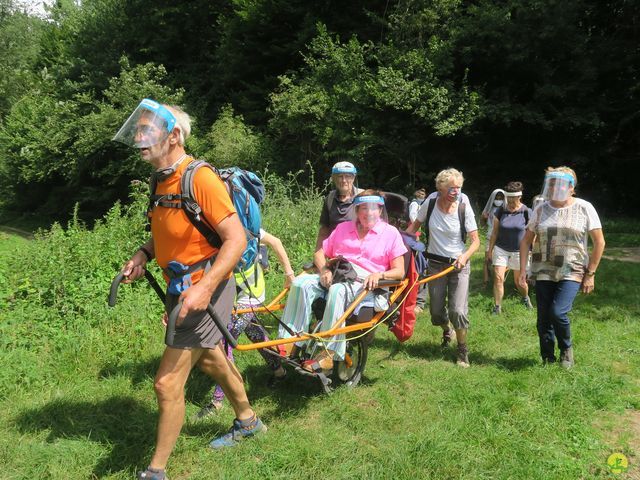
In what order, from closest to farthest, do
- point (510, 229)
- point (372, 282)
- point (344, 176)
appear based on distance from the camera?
point (372, 282) → point (344, 176) → point (510, 229)

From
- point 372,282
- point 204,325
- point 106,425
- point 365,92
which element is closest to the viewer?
point 204,325

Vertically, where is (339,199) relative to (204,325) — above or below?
above

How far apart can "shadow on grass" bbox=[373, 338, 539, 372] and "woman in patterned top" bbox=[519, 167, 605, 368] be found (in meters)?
0.46

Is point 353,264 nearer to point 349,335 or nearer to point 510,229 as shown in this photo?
point 349,335

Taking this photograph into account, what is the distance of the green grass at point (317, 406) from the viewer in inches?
133

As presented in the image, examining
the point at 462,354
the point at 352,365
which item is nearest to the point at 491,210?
the point at 462,354

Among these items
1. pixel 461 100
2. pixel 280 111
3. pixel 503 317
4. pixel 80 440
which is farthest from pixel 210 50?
pixel 80 440

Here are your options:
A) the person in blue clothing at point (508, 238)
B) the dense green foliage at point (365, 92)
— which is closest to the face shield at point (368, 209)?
the person in blue clothing at point (508, 238)

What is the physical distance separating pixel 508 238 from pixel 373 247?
3.42 meters

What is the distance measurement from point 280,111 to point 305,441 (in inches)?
672

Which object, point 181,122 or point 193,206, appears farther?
point 181,122

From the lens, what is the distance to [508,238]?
7215mm

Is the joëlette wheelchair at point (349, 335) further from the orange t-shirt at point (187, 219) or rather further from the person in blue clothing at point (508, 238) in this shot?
the person in blue clothing at point (508, 238)

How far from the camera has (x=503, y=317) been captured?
691 centimetres
